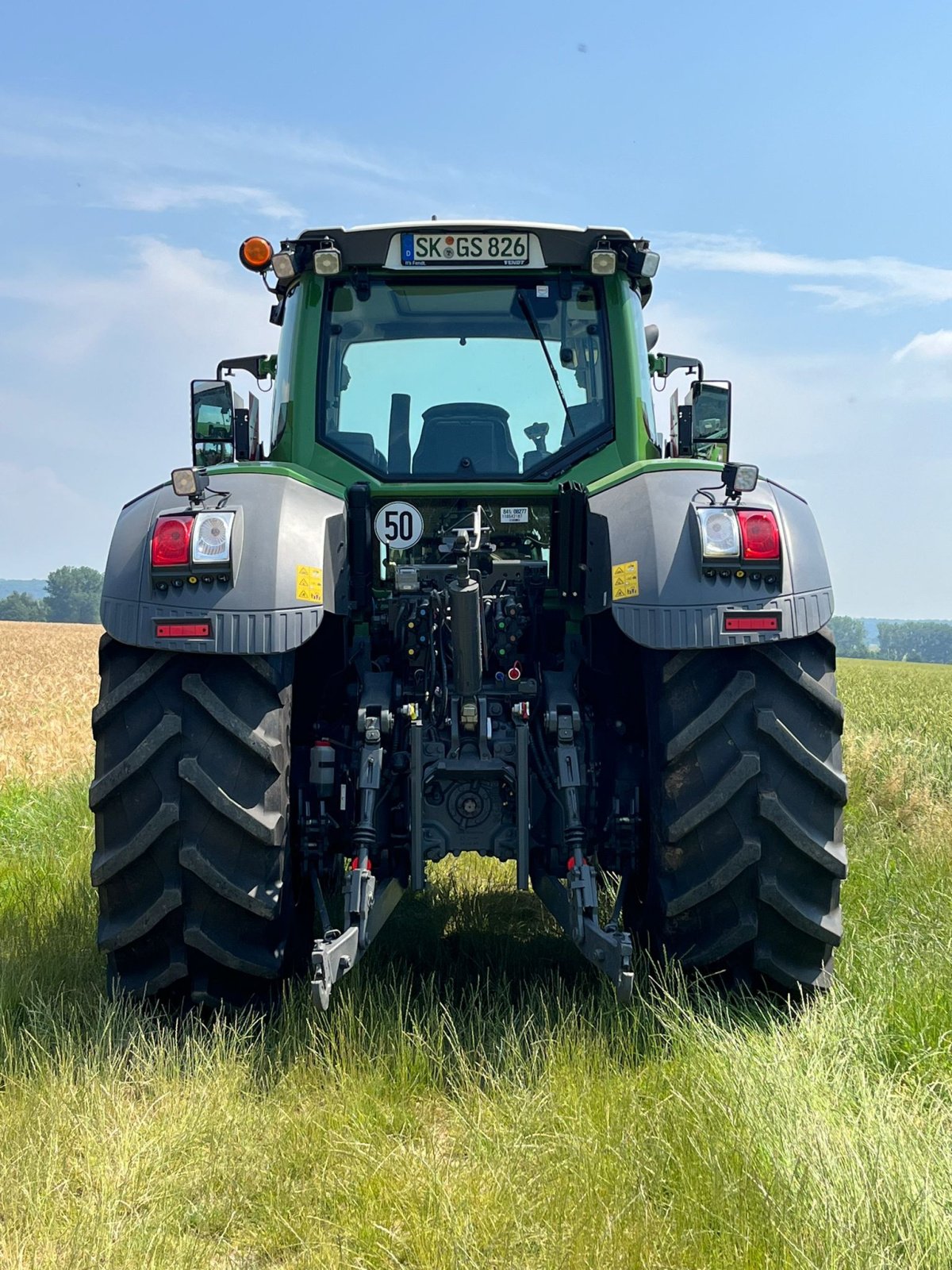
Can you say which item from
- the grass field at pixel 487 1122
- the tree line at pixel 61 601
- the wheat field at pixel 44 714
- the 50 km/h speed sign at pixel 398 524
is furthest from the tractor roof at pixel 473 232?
the tree line at pixel 61 601

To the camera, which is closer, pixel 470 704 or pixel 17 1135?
pixel 17 1135

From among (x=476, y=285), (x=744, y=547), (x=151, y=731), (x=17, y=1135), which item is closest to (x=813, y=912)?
(x=744, y=547)

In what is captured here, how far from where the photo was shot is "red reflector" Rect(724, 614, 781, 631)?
365 centimetres

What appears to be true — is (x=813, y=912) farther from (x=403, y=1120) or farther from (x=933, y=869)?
(x=933, y=869)

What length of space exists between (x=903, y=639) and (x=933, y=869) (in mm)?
185062

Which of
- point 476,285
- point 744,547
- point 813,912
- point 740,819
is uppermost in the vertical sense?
point 476,285

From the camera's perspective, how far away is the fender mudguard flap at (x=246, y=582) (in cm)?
362

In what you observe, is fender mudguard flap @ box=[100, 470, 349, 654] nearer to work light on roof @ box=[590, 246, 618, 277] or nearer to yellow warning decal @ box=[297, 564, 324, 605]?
yellow warning decal @ box=[297, 564, 324, 605]

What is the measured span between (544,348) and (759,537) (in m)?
1.46

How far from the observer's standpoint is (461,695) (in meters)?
3.97

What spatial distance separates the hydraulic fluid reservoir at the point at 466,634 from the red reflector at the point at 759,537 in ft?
2.72

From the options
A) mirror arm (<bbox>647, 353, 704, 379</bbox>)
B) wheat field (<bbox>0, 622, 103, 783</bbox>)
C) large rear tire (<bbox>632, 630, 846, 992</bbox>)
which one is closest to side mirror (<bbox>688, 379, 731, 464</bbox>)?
mirror arm (<bbox>647, 353, 704, 379</bbox>)

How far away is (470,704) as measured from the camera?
3934 mm

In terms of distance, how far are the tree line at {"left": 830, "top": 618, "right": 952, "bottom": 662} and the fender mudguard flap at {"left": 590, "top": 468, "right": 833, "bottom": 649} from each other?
160334 millimetres
